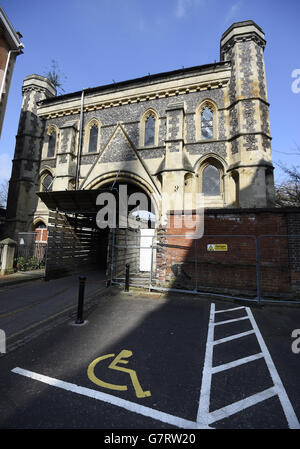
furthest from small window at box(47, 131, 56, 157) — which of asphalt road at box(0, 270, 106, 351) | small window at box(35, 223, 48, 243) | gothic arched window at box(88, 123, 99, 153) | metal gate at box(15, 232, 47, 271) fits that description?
asphalt road at box(0, 270, 106, 351)

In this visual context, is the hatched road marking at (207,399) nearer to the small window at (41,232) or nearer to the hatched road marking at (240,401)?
the hatched road marking at (240,401)

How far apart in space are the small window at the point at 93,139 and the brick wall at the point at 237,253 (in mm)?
10516

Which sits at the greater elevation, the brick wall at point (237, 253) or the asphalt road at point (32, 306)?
the brick wall at point (237, 253)

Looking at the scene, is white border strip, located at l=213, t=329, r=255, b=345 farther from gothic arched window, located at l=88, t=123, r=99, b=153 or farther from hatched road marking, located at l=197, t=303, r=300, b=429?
gothic arched window, located at l=88, t=123, r=99, b=153

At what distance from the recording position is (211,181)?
1288cm

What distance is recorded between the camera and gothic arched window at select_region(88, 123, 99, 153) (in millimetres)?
15656

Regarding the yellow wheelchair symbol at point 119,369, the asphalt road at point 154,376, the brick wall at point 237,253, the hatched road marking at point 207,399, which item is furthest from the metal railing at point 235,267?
the yellow wheelchair symbol at point 119,369

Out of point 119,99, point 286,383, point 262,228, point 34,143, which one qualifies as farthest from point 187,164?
point 34,143

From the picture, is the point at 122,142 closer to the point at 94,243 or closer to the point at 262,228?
the point at 94,243

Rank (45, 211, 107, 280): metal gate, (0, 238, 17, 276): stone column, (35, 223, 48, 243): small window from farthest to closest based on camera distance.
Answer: (35, 223, 48, 243): small window < (0, 238, 17, 276): stone column < (45, 211, 107, 280): metal gate

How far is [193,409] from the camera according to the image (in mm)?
2238

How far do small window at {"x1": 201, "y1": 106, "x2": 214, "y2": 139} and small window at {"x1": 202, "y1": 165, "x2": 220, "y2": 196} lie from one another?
2.24m

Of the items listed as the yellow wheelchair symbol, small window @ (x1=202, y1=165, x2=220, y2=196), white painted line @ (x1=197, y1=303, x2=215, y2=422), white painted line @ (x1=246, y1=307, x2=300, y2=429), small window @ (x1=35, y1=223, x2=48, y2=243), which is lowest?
the yellow wheelchair symbol

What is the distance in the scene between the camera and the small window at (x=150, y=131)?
14.5 meters
